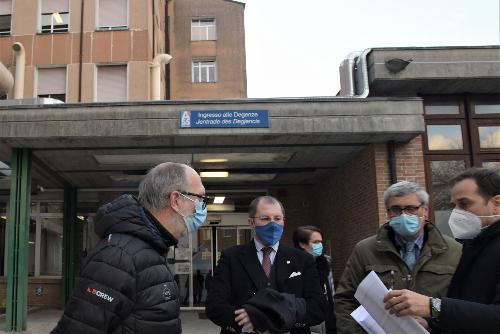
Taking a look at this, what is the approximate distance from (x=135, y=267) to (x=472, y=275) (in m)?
1.55

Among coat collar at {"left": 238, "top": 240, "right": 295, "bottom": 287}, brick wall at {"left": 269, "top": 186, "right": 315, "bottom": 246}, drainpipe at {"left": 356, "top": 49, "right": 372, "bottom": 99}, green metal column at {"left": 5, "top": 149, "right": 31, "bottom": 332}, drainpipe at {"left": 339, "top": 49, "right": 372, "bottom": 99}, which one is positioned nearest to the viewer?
coat collar at {"left": 238, "top": 240, "right": 295, "bottom": 287}

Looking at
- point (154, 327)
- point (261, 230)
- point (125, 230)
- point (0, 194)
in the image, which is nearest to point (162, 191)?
point (125, 230)

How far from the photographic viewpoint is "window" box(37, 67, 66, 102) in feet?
60.1

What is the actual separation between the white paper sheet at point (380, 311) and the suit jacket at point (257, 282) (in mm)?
753

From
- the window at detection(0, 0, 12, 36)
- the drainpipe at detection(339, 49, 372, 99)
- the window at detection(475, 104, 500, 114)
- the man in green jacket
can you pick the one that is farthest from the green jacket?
the window at detection(0, 0, 12, 36)

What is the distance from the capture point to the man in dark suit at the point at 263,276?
11.4 feet

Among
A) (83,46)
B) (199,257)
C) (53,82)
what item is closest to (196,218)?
(199,257)

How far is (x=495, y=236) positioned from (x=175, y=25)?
29.6m

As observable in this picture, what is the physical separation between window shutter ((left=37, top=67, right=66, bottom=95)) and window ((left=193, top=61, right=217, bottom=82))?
468 inches

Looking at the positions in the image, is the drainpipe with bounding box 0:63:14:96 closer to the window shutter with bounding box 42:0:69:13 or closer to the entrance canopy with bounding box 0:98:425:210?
the entrance canopy with bounding box 0:98:425:210

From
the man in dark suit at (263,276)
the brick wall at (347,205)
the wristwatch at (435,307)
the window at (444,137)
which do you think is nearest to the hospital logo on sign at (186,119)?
the brick wall at (347,205)

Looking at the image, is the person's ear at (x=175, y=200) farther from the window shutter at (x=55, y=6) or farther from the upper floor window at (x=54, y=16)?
the window shutter at (x=55, y=6)

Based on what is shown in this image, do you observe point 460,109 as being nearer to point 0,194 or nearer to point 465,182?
point 465,182

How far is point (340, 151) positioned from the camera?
34.2 ft
